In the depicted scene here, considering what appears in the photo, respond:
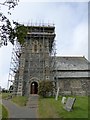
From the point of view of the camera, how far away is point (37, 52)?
47.4m

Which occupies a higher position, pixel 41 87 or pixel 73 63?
pixel 73 63

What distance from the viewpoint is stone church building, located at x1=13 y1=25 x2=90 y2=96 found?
144 feet

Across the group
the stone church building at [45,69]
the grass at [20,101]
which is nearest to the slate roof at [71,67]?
the stone church building at [45,69]

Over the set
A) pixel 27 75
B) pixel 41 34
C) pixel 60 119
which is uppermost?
pixel 41 34

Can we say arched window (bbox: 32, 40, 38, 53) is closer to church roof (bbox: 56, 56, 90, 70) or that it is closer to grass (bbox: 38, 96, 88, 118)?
church roof (bbox: 56, 56, 90, 70)

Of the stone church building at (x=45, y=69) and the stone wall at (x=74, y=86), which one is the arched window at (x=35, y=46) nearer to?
the stone church building at (x=45, y=69)

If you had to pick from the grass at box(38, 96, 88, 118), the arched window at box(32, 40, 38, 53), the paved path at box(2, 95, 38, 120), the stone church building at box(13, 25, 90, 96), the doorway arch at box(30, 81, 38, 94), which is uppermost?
the arched window at box(32, 40, 38, 53)

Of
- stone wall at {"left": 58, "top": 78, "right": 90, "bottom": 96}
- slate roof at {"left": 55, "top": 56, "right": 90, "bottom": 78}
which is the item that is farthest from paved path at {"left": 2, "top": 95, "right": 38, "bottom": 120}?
slate roof at {"left": 55, "top": 56, "right": 90, "bottom": 78}

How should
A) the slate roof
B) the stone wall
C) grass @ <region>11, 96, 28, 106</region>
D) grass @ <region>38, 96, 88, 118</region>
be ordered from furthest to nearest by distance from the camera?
the slate roof < the stone wall < grass @ <region>11, 96, 28, 106</region> < grass @ <region>38, 96, 88, 118</region>

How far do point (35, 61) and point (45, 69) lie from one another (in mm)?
2709

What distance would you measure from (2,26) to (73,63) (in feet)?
133

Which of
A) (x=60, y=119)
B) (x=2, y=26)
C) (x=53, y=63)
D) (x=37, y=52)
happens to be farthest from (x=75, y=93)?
(x=2, y=26)

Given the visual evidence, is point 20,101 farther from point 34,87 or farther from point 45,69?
point 34,87

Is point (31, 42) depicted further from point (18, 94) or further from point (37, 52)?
point (18, 94)
